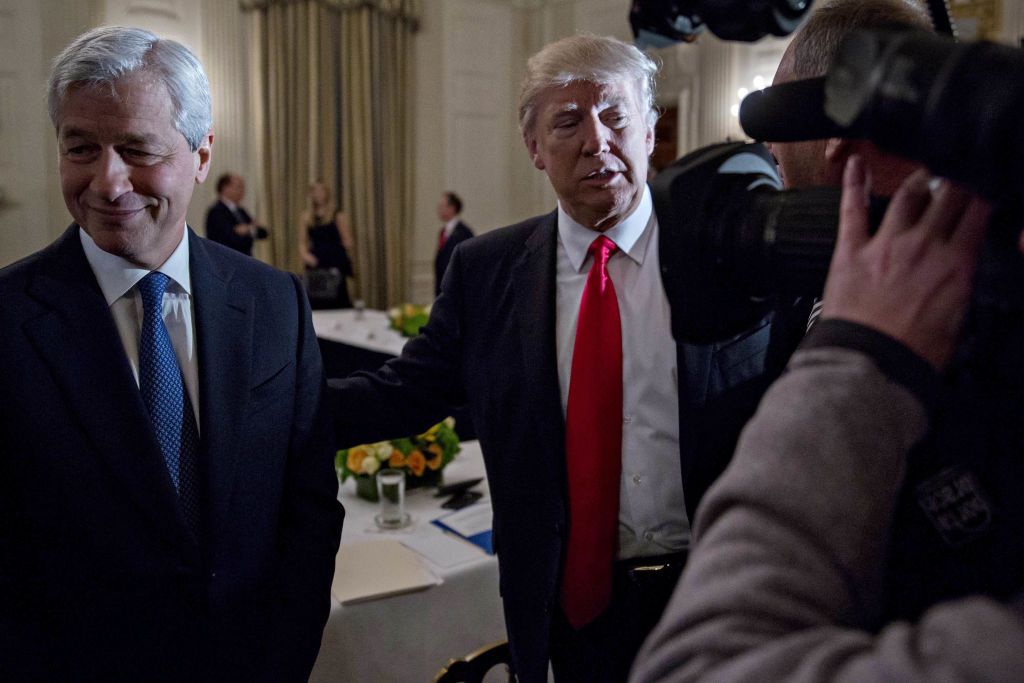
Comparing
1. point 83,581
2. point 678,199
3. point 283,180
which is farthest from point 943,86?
point 283,180

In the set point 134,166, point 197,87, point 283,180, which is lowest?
point 283,180

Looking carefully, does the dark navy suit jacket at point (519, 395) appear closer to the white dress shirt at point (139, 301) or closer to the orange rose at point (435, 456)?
the white dress shirt at point (139, 301)

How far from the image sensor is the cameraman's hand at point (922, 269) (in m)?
0.46

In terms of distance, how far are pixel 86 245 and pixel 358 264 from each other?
6.72 meters

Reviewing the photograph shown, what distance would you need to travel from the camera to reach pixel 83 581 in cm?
105

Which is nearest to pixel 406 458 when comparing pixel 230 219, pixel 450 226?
pixel 230 219

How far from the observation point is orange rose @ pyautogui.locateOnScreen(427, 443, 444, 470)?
2.01m

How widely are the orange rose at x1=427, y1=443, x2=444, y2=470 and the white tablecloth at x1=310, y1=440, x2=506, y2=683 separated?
0.74ft

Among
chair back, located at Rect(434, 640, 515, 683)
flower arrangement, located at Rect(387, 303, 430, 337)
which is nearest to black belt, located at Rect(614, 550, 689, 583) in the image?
chair back, located at Rect(434, 640, 515, 683)

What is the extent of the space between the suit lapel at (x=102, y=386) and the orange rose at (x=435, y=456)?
0.96 m

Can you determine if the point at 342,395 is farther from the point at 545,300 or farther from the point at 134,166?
the point at 134,166

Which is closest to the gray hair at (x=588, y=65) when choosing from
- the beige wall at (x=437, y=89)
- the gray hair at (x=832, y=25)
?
the gray hair at (x=832, y=25)

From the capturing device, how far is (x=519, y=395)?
1360 millimetres

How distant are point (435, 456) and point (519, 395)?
0.72 metres
